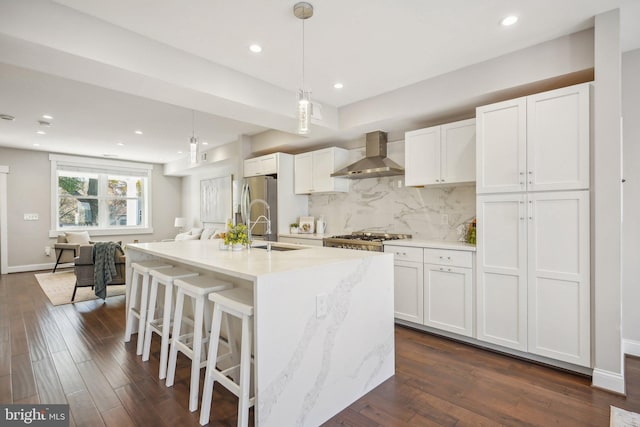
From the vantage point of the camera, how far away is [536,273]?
101 inches

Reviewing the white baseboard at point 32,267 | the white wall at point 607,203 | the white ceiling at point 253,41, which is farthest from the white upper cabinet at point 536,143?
the white baseboard at point 32,267

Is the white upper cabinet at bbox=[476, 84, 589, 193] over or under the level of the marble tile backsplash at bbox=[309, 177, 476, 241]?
over

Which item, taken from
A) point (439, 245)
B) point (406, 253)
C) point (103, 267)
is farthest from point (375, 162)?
point (103, 267)

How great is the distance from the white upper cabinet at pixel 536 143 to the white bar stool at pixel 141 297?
313cm

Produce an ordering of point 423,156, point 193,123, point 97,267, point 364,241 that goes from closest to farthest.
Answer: point 423,156 → point 364,241 → point 97,267 → point 193,123

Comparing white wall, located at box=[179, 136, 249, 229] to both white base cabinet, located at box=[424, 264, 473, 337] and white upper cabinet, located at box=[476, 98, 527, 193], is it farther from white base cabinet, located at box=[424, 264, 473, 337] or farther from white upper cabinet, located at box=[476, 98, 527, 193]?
white upper cabinet, located at box=[476, 98, 527, 193]

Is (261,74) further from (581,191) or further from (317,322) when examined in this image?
(581,191)

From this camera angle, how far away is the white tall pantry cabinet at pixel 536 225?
237 centimetres

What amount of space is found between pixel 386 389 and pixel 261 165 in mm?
3938

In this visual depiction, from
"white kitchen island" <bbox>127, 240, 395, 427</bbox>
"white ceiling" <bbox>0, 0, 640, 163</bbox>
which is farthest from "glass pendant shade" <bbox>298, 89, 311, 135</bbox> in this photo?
"white kitchen island" <bbox>127, 240, 395, 427</bbox>

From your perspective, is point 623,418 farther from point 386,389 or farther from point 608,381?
point 386,389

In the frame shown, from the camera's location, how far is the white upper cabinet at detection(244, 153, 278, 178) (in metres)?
5.04

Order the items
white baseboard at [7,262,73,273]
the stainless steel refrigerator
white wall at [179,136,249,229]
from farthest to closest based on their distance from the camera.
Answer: white baseboard at [7,262,73,273] → white wall at [179,136,249,229] → the stainless steel refrigerator

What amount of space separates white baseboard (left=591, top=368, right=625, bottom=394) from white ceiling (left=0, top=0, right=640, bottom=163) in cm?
254
